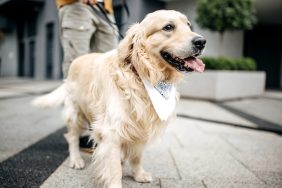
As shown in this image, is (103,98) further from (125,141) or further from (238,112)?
(238,112)

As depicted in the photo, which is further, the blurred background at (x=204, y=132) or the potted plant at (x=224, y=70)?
the potted plant at (x=224, y=70)

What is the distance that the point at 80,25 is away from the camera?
12.7 ft

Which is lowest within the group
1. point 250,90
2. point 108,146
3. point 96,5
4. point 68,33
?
point 250,90

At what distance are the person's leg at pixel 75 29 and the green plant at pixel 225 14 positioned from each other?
7.49m

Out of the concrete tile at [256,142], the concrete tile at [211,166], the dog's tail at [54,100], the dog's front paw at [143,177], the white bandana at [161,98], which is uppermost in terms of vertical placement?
the white bandana at [161,98]

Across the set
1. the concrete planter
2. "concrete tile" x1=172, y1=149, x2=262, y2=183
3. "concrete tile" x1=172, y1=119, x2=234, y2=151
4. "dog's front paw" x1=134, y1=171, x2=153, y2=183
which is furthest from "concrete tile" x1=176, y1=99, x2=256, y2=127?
"dog's front paw" x1=134, y1=171, x2=153, y2=183

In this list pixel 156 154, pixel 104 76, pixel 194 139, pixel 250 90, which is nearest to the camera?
pixel 104 76

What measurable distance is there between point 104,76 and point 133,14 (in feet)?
41.0

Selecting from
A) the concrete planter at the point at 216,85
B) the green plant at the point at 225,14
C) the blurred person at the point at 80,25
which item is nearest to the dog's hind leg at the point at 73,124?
the blurred person at the point at 80,25

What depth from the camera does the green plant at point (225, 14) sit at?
1066cm

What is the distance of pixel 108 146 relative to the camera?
2590mm

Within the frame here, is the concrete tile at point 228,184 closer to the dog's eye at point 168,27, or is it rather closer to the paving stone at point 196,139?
the paving stone at point 196,139

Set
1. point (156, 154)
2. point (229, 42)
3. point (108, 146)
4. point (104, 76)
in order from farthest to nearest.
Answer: point (229, 42), point (156, 154), point (104, 76), point (108, 146)

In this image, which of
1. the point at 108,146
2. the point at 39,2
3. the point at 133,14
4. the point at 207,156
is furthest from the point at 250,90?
the point at 39,2
